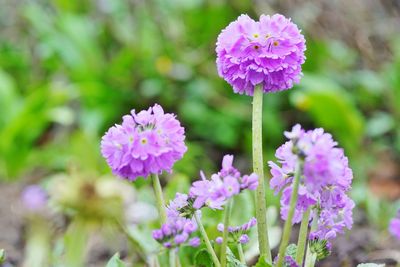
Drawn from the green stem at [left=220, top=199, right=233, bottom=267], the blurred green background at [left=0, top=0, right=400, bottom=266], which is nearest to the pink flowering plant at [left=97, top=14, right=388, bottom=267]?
the green stem at [left=220, top=199, right=233, bottom=267]

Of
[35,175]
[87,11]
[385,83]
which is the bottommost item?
[35,175]

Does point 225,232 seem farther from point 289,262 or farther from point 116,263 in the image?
point 116,263

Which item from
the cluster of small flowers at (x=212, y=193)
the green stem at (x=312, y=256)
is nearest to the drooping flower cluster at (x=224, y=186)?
the cluster of small flowers at (x=212, y=193)

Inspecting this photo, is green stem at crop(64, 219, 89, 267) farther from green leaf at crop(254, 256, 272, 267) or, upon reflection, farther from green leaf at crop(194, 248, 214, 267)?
green leaf at crop(194, 248, 214, 267)

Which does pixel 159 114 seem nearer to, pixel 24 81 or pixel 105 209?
pixel 105 209

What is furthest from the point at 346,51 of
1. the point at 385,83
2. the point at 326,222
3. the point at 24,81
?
the point at 326,222
